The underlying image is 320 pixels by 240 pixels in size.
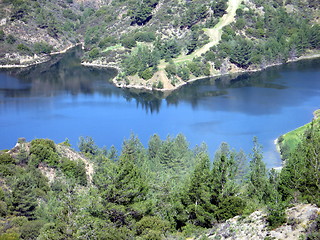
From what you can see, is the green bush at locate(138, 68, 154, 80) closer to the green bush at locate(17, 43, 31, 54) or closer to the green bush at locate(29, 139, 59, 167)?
the green bush at locate(17, 43, 31, 54)

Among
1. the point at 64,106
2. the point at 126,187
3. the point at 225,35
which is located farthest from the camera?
the point at 225,35

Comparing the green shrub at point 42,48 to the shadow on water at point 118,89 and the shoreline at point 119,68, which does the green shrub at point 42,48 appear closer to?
the shoreline at point 119,68

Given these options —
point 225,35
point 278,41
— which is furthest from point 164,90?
point 278,41

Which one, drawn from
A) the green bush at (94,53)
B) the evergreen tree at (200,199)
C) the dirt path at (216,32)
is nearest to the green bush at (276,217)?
the evergreen tree at (200,199)

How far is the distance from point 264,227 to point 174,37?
137 m

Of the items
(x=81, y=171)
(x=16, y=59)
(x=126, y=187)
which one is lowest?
Answer: (x=81, y=171)

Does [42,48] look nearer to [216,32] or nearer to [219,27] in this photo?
[216,32]

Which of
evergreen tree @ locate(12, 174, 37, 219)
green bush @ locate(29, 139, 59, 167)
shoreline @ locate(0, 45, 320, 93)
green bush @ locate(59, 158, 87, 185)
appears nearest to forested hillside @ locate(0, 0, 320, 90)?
shoreline @ locate(0, 45, 320, 93)

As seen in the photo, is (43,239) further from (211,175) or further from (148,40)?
(148,40)

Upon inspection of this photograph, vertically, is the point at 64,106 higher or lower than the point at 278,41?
lower

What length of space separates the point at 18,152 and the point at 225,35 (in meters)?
99.6

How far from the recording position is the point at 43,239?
1222 inches

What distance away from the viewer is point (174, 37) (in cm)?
15912

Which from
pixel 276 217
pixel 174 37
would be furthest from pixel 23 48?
pixel 276 217
